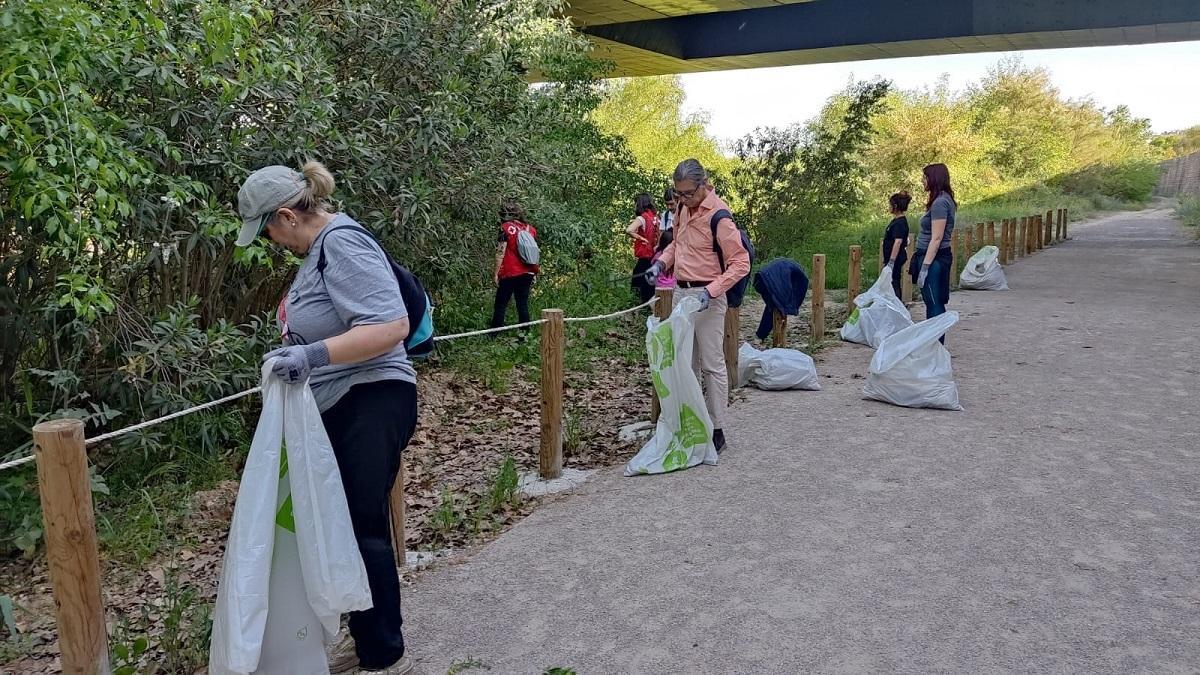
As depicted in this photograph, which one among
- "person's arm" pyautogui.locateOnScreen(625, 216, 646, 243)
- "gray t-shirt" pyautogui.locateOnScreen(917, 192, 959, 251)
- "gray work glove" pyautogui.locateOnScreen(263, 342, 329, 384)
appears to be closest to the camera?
"gray work glove" pyautogui.locateOnScreen(263, 342, 329, 384)

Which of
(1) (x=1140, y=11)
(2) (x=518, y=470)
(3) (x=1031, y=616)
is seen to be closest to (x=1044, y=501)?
(3) (x=1031, y=616)

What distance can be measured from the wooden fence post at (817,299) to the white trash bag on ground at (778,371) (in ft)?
6.51

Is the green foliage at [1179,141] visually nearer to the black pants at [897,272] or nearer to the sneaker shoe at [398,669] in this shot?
the black pants at [897,272]

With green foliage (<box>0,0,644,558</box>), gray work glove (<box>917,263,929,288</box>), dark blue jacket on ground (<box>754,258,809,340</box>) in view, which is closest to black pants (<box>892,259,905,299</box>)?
dark blue jacket on ground (<box>754,258,809,340</box>)

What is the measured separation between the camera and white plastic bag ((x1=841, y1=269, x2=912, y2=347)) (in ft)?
31.7

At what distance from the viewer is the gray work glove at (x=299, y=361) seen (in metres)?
2.75

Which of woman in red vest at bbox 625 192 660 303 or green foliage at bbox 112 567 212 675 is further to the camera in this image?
woman in red vest at bbox 625 192 660 303

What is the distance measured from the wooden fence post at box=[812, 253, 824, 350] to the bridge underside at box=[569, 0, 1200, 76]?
860cm

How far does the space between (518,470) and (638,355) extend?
4.05m

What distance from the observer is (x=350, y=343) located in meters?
2.78

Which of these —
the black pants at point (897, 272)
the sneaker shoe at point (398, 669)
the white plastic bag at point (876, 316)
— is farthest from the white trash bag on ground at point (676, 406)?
the black pants at point (897, 272)

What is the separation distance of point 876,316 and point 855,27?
34.6ft

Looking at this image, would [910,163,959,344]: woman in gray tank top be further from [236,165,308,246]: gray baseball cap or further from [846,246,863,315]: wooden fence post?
[236,165,308,246]: gray baseball cap

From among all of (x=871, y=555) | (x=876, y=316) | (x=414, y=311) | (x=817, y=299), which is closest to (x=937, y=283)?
(x=876, y=316)
